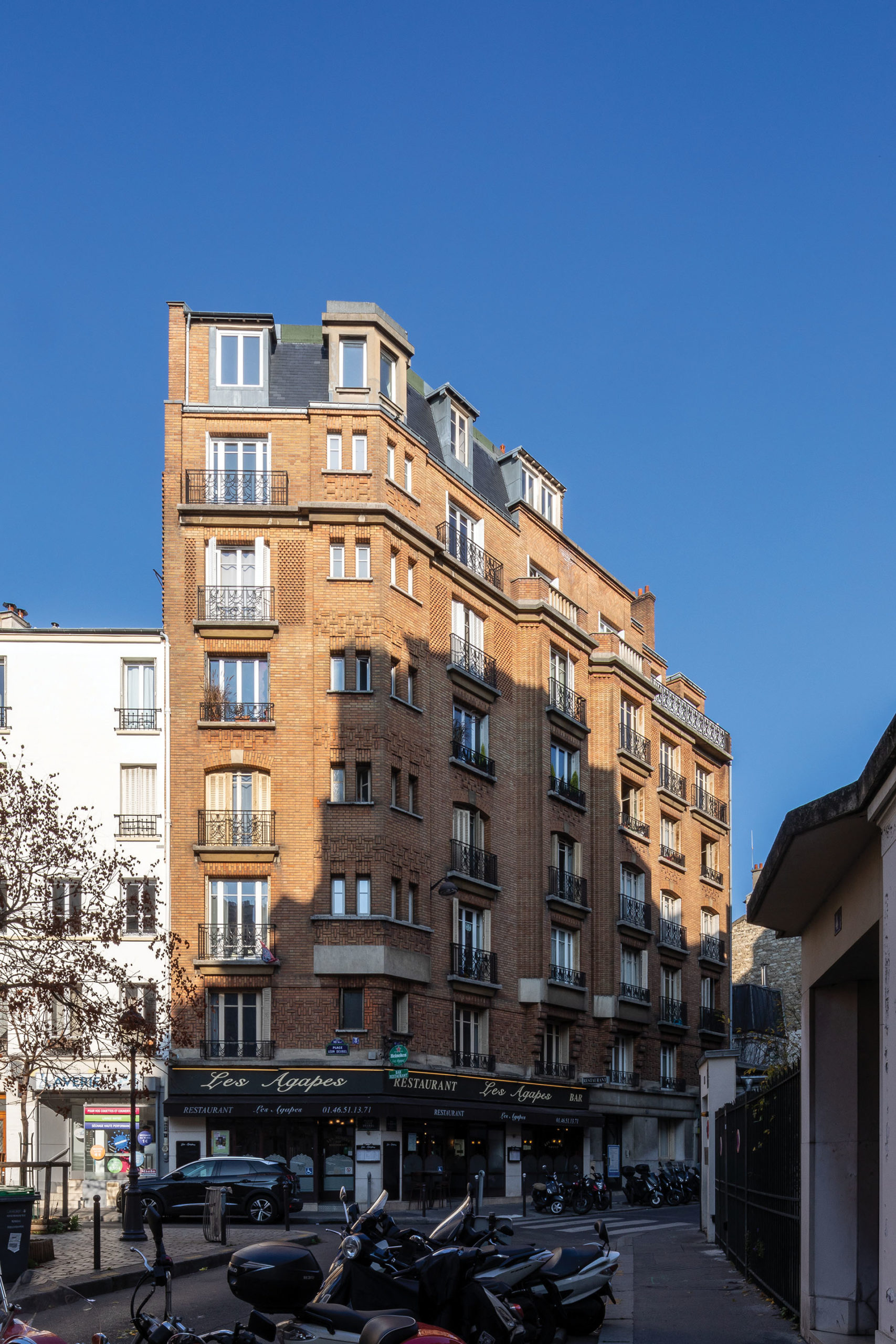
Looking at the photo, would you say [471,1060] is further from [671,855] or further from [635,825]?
[671,855]

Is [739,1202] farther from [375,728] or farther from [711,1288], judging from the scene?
[375,728]

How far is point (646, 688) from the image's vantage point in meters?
53.0

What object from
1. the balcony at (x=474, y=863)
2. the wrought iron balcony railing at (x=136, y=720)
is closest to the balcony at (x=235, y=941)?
the wrought iron balcony railing at (x=136, y=720)

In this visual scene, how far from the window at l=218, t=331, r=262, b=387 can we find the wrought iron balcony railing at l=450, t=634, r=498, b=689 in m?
9.18

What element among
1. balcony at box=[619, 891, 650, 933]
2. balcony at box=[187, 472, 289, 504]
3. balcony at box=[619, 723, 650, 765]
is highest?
balcony at box=[187, 472, 289, 504]

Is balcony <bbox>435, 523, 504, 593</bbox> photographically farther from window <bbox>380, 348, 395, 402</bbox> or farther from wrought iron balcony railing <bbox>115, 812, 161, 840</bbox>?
wrought iron balcony railing <bbox>115, 812, 161, 840</bbox>

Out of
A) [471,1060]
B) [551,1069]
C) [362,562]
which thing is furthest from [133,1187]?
[551,1069]

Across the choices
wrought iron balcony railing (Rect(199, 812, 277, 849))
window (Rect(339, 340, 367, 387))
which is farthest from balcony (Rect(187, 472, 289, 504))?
wrought iron balcony railing (Rect(199, 812, 277, 849))

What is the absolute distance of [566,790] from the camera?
46781 mm

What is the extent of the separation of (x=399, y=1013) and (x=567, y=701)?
1358 centimetres

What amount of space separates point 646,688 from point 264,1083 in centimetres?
2295

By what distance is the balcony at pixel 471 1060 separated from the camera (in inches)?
1570

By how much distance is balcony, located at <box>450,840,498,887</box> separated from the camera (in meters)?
41.1

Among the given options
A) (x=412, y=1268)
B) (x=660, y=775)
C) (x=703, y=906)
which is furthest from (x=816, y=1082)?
(x=703, y=906)
